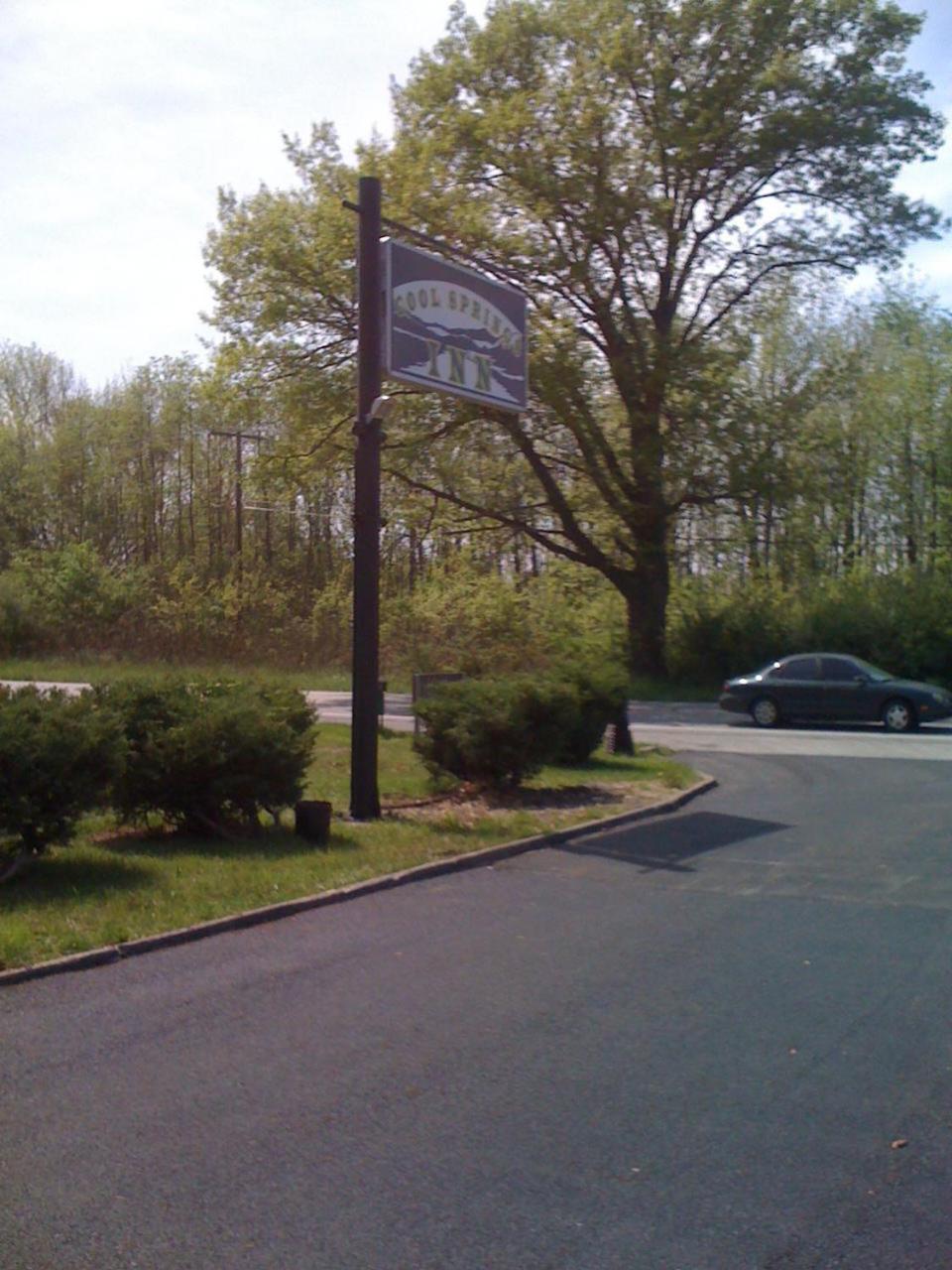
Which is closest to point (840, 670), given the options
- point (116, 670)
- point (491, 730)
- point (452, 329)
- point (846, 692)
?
point (846, 692)


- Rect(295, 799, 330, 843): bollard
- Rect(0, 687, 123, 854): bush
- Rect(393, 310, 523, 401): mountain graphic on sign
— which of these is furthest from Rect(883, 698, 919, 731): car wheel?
Rect(0, 687, 123, 854): bush

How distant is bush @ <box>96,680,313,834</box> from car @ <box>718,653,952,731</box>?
1646 cm

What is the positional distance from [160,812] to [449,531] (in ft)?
86.1

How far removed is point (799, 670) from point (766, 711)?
1060mm

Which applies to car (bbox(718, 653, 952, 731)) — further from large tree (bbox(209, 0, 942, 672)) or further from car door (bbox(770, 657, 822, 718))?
large tree (bbox(209, 0, 942, 672))

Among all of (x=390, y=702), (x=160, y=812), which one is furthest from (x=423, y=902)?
(x=390, y=702)

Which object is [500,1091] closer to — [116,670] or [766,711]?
[766,711]

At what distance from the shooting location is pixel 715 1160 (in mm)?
4984

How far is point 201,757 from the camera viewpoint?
36.6ft

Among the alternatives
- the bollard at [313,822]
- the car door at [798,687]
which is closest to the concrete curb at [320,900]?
the bollard at [313,822]

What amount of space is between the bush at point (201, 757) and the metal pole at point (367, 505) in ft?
3.94

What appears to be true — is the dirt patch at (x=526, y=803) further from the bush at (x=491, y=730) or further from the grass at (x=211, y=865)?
the bush at (x=491, y=730)

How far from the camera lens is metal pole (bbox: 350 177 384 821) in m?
13.3

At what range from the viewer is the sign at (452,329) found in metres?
13.5
